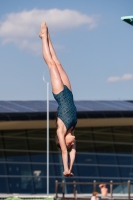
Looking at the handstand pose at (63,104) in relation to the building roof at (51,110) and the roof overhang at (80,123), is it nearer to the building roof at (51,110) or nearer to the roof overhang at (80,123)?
the building roof at (51,110)

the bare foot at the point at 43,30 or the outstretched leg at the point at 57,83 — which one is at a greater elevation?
the bare foot at the point at 43,30

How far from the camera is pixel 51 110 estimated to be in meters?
39.5

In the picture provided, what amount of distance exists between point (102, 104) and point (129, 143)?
10.1 ft

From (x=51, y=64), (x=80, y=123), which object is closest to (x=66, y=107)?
(x=51, y=64)

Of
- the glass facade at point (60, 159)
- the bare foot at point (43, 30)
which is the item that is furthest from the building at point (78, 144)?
the bare foot at point (43, 30)

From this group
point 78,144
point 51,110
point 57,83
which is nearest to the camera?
point 57,83

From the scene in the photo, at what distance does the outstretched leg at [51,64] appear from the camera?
29.9 feet

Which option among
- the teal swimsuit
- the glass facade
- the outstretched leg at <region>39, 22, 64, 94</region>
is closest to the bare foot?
the outstretched leg at <region>39, 22, 64, 94</region>

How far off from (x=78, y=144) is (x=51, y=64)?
34.9 m

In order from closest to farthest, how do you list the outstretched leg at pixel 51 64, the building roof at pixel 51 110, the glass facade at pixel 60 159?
1. the outstretched leg at pixel 51 64
2. the building roof at pixel 51 110
3. the glass facade at pixel 60 159

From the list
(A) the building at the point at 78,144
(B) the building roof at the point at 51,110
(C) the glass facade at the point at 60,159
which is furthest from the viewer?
(C) the glass facade at the point at 60,159

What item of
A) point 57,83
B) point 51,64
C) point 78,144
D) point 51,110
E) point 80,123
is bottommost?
point 57,83

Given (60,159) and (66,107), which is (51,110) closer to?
(60,159)

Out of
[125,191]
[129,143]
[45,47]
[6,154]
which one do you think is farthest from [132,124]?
[45,47]
